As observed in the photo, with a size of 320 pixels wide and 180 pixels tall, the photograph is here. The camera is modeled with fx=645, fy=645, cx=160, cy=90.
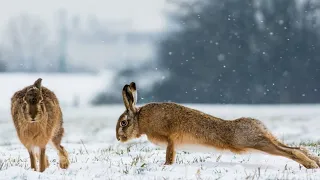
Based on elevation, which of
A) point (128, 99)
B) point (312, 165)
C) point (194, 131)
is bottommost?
point (312, 165)

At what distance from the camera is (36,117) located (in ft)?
22.1

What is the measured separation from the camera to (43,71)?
45094 mm

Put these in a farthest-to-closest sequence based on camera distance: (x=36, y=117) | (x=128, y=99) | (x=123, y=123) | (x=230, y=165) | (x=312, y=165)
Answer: (x=123, y=123) < (x=128, y=99) < (x=230, y=165) < (x=312, y=165) < (x=36, y=117)

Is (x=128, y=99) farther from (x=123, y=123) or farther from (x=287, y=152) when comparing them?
(x=287, y=152)

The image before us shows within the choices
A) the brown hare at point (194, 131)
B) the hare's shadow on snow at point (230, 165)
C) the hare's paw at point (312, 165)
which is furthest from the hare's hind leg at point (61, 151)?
the hare's paw at point (312, 165)

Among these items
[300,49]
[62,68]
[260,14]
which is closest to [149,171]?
[300,49]

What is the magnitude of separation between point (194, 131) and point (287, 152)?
1.12m

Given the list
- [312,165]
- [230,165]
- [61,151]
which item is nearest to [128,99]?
[61,151]

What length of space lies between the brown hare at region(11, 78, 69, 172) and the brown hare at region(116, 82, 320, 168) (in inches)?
37.3

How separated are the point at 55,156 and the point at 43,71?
3596cm

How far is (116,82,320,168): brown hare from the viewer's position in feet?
24.1

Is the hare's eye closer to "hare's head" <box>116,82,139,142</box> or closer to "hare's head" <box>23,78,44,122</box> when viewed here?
"hare's head" <box>116,82,139,142</box>

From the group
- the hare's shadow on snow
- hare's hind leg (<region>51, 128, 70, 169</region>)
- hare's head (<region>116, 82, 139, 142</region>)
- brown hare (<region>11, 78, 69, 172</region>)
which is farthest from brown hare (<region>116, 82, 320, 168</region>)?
brown hare (<region>11, 78, 69, 172</region>)

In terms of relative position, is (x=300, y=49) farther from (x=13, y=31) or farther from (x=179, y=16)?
(x=13, y=31)
